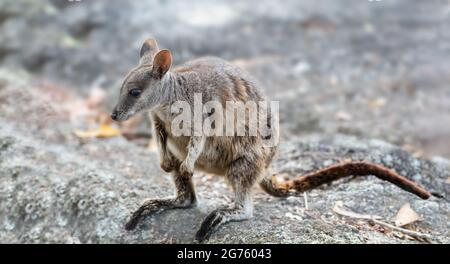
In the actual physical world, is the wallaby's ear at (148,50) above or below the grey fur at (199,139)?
above

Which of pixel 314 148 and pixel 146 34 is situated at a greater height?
pixel 146 34

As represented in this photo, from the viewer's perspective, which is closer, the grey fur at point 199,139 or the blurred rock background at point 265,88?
the grey fur at point 199,139

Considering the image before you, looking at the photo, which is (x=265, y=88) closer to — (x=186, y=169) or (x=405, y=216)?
(x=405, y=216)

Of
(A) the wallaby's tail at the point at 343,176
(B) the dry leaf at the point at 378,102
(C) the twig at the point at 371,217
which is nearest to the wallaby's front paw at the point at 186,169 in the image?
(A) the wallaby's tail at the point at 343,176

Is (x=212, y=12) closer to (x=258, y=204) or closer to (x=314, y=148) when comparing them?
(x=314, y=148)

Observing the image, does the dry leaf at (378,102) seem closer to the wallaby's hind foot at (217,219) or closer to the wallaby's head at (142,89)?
the wallaby's hind foot at (217,219)

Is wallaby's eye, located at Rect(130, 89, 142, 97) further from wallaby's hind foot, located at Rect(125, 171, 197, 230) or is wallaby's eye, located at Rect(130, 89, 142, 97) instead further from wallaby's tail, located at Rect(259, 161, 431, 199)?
wallaby's tail, located at Rect(259, 161, 431, 199)
